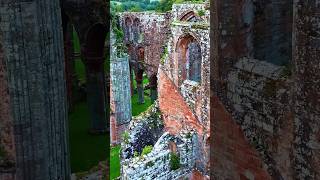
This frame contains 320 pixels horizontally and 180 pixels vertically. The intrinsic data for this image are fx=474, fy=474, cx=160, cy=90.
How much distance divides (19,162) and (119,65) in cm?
1170

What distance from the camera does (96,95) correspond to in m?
12.9

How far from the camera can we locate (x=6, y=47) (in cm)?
595

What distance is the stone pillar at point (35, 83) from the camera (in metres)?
5.91

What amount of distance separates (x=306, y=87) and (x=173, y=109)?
41.3ft

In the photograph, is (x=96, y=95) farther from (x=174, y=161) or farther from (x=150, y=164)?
(x=174, y=161)

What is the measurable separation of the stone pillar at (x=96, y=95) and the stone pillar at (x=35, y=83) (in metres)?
5.89

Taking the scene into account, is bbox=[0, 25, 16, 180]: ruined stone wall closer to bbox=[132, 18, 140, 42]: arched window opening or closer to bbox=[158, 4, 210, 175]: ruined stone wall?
bbox=[158, 4, 210, 175]: ruined stone wall

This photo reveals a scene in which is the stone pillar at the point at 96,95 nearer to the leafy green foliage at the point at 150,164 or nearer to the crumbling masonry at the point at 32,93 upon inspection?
the leafy green foliage at the point at 150,164

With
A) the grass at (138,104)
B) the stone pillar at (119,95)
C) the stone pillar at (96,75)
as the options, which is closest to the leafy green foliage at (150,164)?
the stone pillar at (96,75)

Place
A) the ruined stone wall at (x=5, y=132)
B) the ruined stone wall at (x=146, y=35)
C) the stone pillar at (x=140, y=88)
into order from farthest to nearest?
the ruined stone wall at (x=146, y=35)
the stone pillar at (x=140, y=88)
the ruined stone wall at (x=5, y=132)

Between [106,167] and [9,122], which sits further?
[106,167]

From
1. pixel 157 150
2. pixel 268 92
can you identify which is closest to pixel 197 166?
pixel 157 150

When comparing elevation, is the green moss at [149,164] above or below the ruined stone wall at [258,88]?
below

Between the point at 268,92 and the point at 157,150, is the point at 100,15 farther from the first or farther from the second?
the point at 268,92
